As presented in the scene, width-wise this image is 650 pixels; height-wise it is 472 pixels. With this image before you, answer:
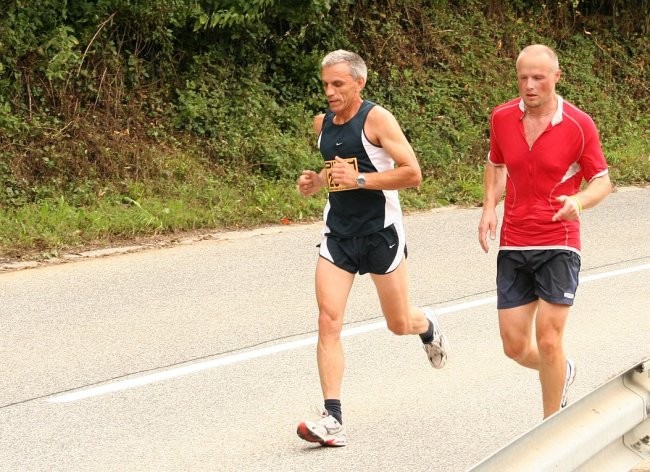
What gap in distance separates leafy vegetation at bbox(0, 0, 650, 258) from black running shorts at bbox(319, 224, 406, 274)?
5.16m

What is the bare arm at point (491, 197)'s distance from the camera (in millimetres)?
6387

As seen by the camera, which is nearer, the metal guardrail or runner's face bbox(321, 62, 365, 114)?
the metal guardrail

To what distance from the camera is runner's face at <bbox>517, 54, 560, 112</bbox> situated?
589cm

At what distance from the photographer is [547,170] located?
6.02 meters

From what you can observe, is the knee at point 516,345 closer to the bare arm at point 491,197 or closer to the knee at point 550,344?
the knee at point 550,344

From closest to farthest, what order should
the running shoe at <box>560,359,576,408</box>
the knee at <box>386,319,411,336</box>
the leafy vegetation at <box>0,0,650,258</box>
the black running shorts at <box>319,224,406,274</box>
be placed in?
the running shoe at <box>560,359,576,408</box>, the black running shorts at <box>319,224,406,274</box>, the knee at <box>386,319,411,336</box>, the leafy vegetation at <box>0,0,650,258</box>

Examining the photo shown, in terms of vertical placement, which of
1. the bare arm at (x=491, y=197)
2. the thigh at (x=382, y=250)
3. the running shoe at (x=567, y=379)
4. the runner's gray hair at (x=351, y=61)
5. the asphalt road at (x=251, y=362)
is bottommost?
the asphalt road at (x=251, y=362)

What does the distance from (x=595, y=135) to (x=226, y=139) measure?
976cm

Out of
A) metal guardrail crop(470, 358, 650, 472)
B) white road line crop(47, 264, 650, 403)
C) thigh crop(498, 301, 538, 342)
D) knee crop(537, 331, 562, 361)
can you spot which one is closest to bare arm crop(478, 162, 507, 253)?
thigh crop(498, 301, 538, 342)

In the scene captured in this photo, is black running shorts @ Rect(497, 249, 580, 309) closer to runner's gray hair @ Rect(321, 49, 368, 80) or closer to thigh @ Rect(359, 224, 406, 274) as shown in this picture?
thigh @ Rect(359, 224, 406, 274)

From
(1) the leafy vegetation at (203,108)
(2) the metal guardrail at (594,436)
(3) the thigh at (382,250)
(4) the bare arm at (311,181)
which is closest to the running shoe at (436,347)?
(3) the thigh at (382,250)

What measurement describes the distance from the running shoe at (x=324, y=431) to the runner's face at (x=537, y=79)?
1858 millimetres

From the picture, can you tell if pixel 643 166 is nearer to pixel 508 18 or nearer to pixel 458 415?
pixel 508 18

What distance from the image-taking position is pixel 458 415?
6945 mm
